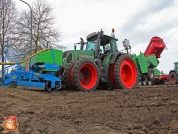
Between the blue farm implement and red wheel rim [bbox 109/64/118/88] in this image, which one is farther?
red wheel rim [bbox 109/64/118/88]

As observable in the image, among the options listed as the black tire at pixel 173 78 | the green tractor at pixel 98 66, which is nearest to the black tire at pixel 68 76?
the green tractor at pixel 98 66

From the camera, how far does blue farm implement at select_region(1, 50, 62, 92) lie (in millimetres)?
6207

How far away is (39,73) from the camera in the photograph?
21.2ft

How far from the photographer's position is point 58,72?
7387mm

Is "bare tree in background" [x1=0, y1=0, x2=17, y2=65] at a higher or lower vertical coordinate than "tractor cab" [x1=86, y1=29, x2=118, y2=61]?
higher

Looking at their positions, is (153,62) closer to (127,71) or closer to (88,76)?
(127,71)

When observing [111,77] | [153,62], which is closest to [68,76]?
[111,77]

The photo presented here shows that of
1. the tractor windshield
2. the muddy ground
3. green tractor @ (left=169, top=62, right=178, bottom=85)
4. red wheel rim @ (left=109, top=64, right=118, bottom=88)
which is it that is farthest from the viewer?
green tractor @ (left=169, top=62, right=178, bottom=85)

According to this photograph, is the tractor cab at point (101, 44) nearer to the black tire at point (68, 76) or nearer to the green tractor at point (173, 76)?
the black tire at point (68, 76)

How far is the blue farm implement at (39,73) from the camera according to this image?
621 cm

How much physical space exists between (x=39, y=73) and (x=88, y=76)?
192 centimetres

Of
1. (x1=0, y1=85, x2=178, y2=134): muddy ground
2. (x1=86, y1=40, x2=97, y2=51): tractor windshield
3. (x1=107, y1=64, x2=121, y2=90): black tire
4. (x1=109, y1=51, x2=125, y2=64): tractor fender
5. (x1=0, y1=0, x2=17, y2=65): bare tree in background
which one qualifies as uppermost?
(x1=0, y1=0, x2=17, y2=65): bare tree in background

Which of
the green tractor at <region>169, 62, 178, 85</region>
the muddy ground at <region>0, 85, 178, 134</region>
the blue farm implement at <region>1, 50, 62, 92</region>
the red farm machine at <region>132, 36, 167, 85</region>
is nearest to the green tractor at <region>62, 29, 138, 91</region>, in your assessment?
the blue farm implement at <region>1, 50, 62, 92</region>

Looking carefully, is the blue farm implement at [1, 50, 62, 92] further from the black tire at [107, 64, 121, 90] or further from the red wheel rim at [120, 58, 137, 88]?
the red wheel rim at [120, 58, 137, 88]
